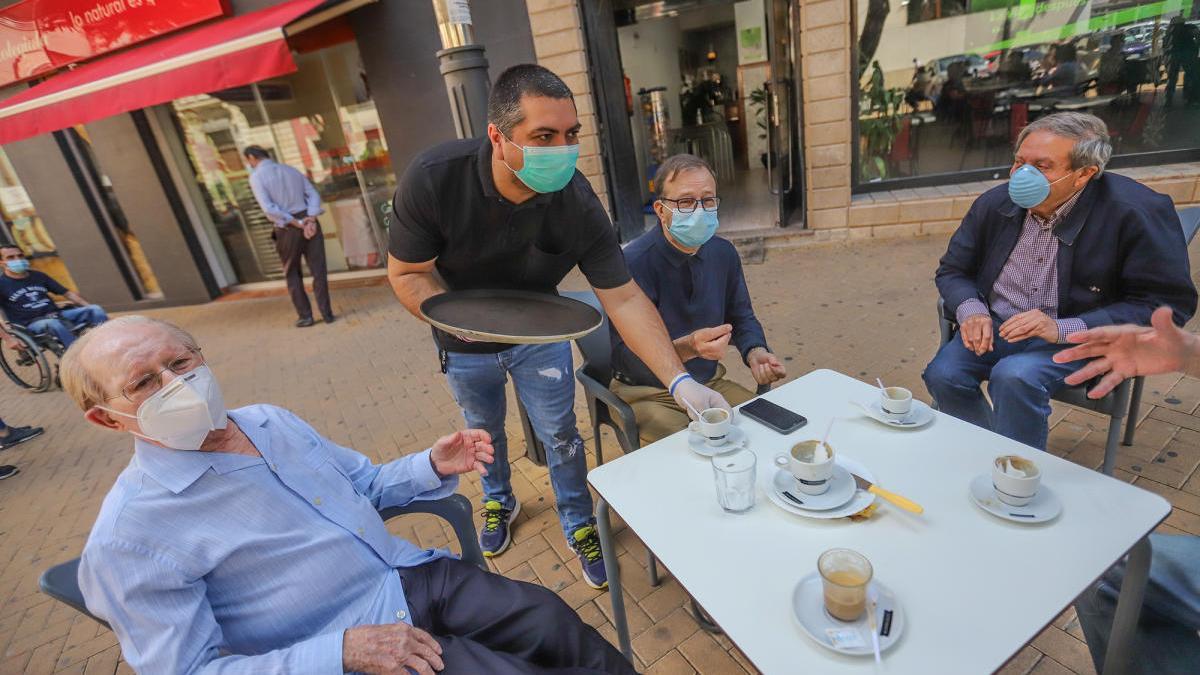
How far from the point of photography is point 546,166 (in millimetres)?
1807

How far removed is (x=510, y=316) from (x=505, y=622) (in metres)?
0.89

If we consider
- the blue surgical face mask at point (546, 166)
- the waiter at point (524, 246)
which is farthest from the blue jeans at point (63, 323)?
the blue surgical face mask at point (546, 166)

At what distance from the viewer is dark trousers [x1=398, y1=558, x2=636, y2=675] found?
1472 millimetres

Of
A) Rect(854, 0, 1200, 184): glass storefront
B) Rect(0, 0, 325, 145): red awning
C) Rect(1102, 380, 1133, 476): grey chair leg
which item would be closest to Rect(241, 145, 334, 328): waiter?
Rect(0, 0, 325, 145): red awning

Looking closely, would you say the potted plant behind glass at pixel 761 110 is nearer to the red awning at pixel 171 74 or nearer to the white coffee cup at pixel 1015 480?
the red awning at pixel 171 74

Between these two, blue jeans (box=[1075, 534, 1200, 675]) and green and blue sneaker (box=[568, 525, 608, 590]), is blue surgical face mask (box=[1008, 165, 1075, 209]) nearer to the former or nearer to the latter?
blue jeans (box=[1075, 534, 1200, 675])

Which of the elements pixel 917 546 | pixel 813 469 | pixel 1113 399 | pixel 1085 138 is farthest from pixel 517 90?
pixel 1113 399

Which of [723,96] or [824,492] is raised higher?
[723,96]

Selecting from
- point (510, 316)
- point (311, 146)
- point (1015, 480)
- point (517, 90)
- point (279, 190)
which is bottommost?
point (1015, 480)

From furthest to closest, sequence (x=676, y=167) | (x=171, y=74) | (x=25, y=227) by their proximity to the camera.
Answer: (x=25, y=227)
(x=171, y=74)
(x=676, y=167)

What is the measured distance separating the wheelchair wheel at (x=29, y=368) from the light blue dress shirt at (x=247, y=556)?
19.1ft

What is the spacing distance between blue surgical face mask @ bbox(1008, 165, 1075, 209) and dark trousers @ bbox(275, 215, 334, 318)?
21.1 ft

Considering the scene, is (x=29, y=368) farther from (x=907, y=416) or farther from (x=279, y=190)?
(x=907, y=416)

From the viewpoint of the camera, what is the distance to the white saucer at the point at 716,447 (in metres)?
1.61
